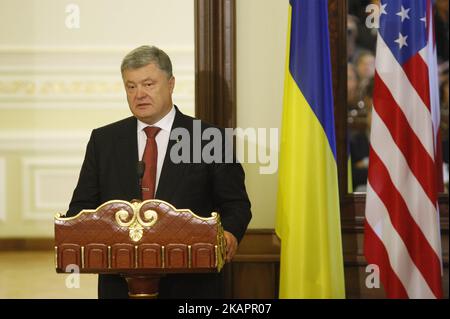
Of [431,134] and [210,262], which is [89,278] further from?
[210,262]

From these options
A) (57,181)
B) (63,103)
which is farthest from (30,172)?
(63,103)

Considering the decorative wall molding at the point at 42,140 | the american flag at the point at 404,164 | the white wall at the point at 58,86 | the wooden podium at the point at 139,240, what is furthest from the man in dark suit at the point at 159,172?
the decorative wall molding at the point at 42,140

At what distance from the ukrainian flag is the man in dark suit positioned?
57cm

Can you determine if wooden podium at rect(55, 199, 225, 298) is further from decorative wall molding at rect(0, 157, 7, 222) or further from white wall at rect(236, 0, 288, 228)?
decorative wall molding at rect(0, 157, 7, 222)

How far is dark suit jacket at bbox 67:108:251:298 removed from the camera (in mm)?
2822

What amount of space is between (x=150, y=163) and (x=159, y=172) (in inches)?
1.9

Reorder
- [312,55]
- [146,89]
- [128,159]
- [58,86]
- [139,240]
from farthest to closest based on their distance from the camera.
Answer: [58,86] → [312,55] → [128,159] → [146,89] → [139,240]

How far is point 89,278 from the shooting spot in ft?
17.7

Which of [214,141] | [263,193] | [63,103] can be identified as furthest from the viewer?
[63,103]

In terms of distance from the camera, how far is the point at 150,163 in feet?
9.27

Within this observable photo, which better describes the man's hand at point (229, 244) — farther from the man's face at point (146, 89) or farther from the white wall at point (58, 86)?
the white wall at point (58, 86)

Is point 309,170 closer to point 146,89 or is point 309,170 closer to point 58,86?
point 146,89

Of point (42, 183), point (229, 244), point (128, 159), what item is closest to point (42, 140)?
point (42, 183)

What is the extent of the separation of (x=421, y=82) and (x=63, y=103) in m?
3.57
